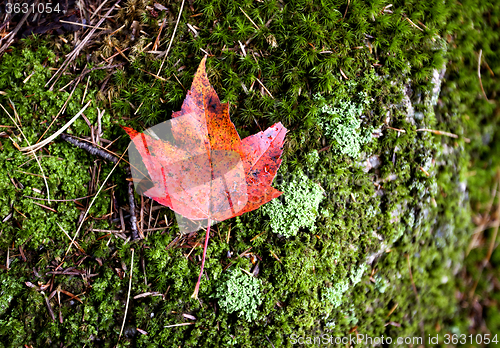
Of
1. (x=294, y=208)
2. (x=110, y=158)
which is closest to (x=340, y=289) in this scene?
(x=294, y=208)

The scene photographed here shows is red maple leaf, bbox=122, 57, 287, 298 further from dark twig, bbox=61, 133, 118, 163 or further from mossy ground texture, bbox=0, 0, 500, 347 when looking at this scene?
dark twig, bbox=61, 133, 118, 163

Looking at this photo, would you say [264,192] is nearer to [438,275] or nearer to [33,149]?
[33,149]

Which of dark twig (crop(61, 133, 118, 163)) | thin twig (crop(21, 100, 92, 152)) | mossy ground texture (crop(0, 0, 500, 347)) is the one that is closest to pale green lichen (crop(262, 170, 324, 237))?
mossy ground texture (crop(0, 0, 500, 347))

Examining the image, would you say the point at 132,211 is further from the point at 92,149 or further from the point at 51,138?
the point at 51,138

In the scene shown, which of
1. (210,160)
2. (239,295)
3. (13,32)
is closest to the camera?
(210,160)

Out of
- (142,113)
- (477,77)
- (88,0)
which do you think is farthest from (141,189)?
(477,77)

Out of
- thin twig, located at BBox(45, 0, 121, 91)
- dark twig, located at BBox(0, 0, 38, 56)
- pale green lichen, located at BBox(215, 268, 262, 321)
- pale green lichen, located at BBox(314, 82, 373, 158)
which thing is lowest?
pale green lichen, located at BBox(215, 268, 262, 321)

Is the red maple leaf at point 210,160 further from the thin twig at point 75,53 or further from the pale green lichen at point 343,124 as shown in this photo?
the thin twig at point 75,53
